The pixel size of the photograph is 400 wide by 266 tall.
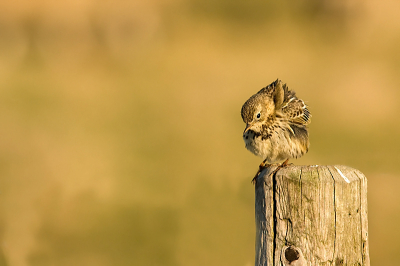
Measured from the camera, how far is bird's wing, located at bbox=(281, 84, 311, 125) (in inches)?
261

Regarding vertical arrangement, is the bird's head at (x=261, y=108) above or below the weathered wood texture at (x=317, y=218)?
above

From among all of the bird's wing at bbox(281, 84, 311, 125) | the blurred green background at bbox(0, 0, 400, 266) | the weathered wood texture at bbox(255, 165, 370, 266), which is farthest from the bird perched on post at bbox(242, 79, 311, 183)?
the blurred green background at bbox(0, 0, 400, 266)

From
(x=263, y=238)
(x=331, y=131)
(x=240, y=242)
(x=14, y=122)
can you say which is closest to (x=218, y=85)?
(x=331, y=131)

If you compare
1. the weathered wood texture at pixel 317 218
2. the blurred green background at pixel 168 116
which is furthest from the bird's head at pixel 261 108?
the blurred green background at pixel 168 116

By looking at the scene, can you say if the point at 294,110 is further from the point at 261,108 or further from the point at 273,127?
the point at 261,108

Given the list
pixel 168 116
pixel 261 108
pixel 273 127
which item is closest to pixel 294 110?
pixel 273 127

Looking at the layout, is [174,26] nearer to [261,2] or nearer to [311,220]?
[261,2]

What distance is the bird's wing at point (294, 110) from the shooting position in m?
6.63

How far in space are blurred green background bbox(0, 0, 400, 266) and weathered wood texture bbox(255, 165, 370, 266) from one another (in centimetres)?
502

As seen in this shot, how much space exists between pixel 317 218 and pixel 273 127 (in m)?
2.75

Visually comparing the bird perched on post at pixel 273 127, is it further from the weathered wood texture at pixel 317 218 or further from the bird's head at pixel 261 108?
the weathered wood texture at pixel 317 218

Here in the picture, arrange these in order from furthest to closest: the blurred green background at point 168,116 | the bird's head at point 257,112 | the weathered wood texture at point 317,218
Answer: the blurred green background at point 168,116, the bird's head at point 257,112, the weathered wood texture at point 317,218

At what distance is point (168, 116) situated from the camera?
15820mm

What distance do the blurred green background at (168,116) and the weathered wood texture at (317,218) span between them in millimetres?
5022
